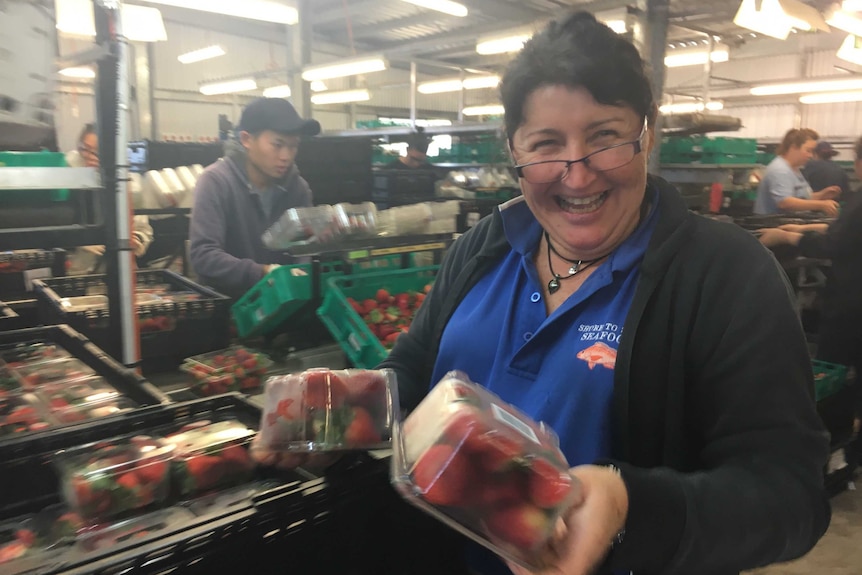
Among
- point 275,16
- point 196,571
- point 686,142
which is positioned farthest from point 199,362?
point 686,142

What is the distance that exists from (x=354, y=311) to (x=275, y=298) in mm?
344

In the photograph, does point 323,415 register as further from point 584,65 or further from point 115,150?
point 115,150

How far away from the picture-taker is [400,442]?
0.84 metres

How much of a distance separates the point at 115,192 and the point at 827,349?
361 cm

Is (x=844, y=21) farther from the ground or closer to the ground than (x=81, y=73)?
farther from the ground

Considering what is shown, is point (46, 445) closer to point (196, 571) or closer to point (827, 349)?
point (196, 571)

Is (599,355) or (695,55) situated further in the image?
(695,55)

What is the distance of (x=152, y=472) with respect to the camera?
3.52 ft

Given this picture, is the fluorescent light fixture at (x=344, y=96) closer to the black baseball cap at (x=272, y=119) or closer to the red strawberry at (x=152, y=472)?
the black baseball cap at (x=272, y=119)

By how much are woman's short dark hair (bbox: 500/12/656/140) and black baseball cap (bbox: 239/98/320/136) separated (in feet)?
7.15

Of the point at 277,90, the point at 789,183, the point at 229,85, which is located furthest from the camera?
the point at 277,90

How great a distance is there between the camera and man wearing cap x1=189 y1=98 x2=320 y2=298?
120 inches

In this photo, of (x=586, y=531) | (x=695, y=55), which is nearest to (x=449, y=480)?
(x=586, y=531)

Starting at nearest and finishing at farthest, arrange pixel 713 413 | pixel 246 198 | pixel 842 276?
1. pixel 713 413
2. pixel 246 198
3. pixel 842 276
